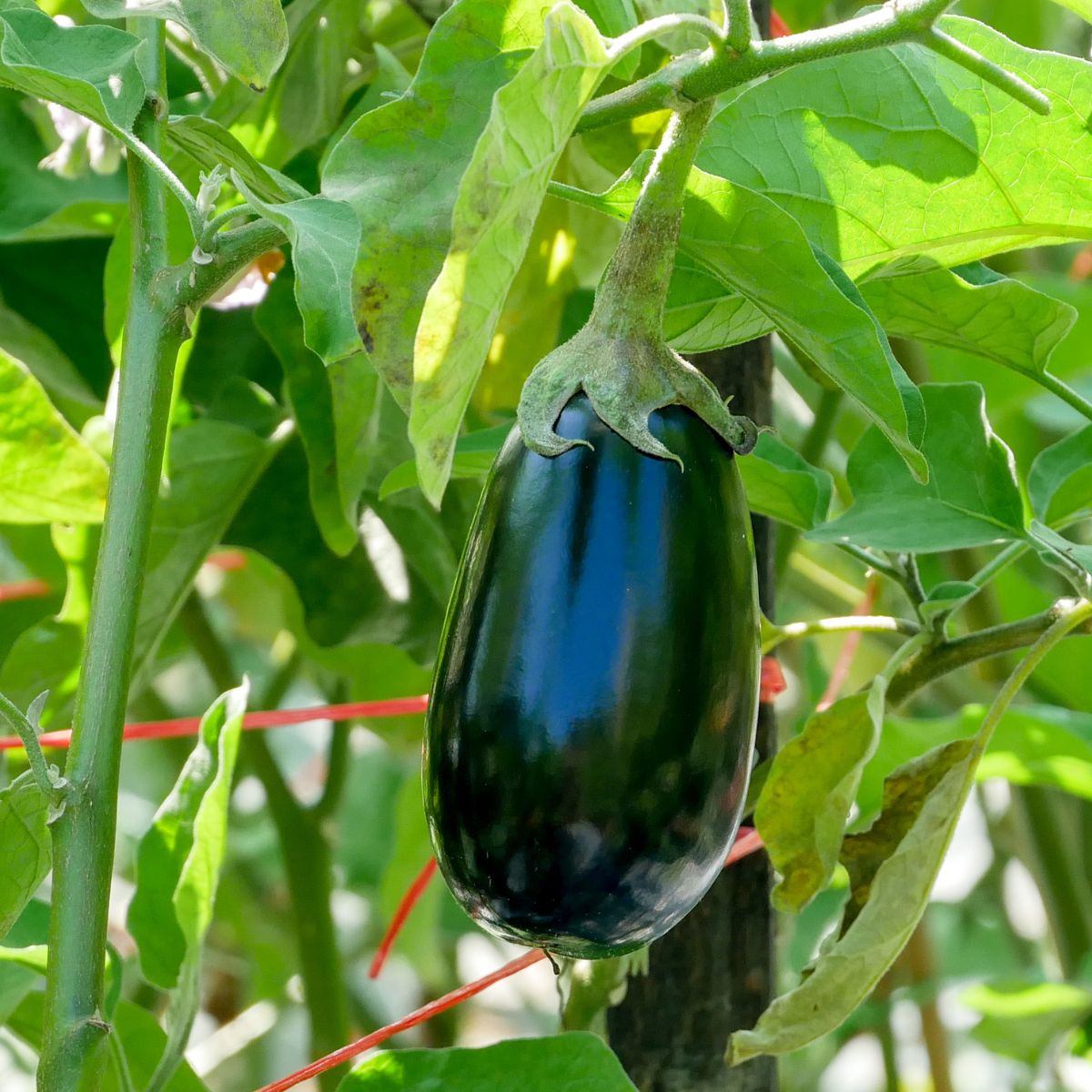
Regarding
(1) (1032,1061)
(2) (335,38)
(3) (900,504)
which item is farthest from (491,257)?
(1) (1032,1061)

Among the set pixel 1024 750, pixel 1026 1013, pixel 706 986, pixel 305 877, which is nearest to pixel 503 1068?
pixel 706 986

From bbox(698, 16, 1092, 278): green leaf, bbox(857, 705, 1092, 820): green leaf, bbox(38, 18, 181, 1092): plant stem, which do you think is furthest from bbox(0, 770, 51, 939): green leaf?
bbox(857, 705, 1092, 820): green leaf

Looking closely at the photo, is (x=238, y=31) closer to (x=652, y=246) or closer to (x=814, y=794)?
(x=652, y=246)

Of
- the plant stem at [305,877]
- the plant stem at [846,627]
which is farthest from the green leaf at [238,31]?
the plant stem at [305,877]

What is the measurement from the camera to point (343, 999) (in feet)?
2.85

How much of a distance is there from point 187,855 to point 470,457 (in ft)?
0.54

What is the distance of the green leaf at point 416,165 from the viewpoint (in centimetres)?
30

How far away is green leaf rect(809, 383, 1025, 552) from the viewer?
18.3 inches

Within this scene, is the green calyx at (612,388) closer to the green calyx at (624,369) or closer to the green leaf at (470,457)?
the green calyx at (624,369)

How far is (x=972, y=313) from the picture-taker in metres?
0.45

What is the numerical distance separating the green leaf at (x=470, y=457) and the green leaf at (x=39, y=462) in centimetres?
10

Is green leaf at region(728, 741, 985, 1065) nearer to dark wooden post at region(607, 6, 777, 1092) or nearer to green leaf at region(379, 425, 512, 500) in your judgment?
dark wooden post at region(607, 6, 777, 1092)

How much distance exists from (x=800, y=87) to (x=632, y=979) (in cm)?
32

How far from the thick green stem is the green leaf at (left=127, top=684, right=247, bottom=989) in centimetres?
20
